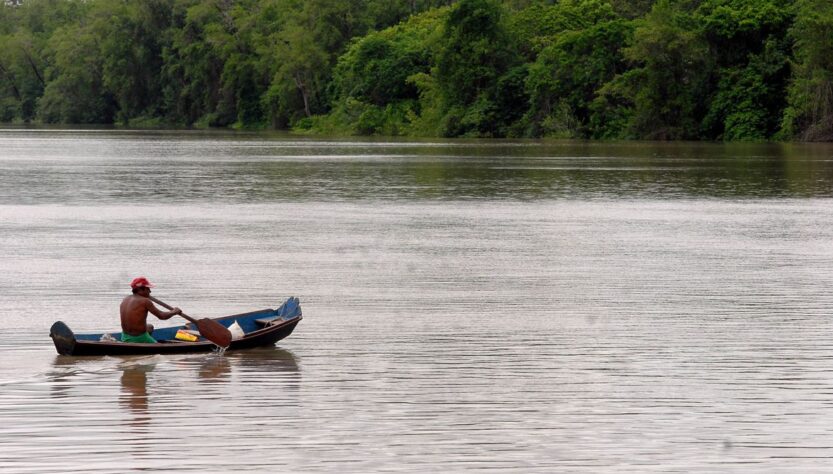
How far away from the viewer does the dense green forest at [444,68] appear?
88250mm

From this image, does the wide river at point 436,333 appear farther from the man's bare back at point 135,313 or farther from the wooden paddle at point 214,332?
the man's bare back at point 135,313

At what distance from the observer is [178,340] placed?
15.6 m

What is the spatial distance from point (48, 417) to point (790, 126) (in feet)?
257

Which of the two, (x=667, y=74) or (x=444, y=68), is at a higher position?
(x=444, y=68)

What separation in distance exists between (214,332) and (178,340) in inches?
27.3

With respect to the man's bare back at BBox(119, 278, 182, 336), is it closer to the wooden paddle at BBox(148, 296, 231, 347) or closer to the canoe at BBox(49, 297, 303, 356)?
the canoe at BBox(49, 297, 303, 356)

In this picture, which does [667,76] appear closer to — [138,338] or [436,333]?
[436,333]

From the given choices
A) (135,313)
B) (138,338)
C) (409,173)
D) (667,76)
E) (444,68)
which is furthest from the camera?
(444,68)

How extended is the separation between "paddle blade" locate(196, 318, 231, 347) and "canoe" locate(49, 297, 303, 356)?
246 millimetres

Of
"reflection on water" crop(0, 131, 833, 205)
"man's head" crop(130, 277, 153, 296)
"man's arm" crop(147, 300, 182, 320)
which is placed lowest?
"reflection on water" crop(0, 131, 833, 205)

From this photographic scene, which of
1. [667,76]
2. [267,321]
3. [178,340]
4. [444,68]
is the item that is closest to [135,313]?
[178,340]

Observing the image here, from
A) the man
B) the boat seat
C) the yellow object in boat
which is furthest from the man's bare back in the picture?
the boat seat

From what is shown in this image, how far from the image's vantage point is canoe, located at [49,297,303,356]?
584 inches

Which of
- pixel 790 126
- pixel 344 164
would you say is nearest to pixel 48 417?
pixel 344 164
